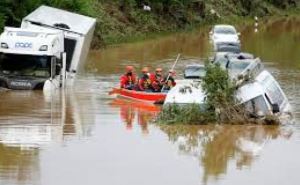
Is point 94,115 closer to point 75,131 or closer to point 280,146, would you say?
point 75,131

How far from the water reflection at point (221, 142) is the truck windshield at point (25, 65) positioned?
25.4 ft

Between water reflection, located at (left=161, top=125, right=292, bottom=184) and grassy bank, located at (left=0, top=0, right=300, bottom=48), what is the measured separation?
53.4 ft

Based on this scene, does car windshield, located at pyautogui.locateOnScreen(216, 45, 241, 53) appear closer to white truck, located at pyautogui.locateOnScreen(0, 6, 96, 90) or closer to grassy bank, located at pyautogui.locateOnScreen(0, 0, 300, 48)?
grassy bank, located at pyautogui.locateOnScreen(0, 0, 300, 48)

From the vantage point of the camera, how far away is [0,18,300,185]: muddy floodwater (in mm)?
17141

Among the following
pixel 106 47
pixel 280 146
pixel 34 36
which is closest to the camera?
pixel 280 146

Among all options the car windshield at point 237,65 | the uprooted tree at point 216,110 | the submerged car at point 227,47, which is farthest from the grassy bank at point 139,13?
the uprooted tree at point 216,110

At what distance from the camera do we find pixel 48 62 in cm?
2984

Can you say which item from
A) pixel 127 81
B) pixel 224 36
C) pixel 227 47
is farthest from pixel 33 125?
pixel 224 36

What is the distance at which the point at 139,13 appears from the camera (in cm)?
5822

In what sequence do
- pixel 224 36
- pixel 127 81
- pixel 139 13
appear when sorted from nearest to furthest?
pixel 127 81
pixel 224 36
pixel 139 13

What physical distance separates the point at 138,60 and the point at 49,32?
12.4 metres

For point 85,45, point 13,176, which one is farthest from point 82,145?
point 85,45

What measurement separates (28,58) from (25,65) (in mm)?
339

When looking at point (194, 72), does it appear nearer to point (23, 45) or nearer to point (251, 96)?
point (23, 45)
